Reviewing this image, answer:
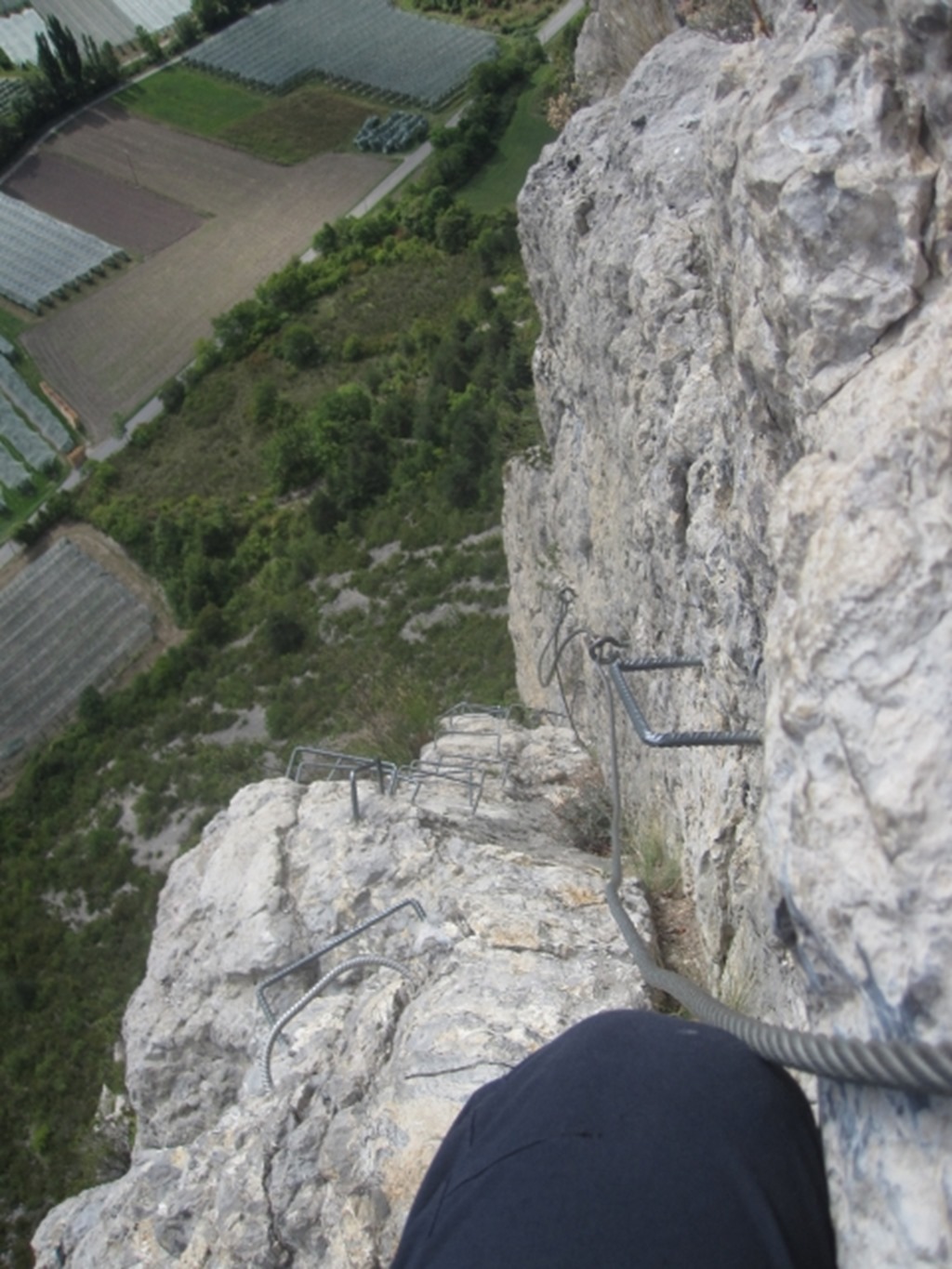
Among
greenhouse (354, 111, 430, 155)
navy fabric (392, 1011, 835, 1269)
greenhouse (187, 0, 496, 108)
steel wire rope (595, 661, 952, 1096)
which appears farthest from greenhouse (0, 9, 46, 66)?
steel wire rope (595, 661, 952, 1096)

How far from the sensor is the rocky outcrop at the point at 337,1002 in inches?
213

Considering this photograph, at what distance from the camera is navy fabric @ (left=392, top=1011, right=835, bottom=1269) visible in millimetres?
2529

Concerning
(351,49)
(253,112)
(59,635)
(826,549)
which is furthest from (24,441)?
(826,549)

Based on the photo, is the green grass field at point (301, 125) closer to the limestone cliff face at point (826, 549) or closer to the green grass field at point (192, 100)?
the green grass field at point (192, 100)

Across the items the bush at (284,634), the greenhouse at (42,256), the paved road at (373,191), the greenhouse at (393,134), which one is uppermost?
the greenhouse at (42,256)

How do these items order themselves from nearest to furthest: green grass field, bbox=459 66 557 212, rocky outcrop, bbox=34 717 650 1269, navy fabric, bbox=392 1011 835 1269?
navy fabric, bbox=392 1011 835 1269
rocky outcrop, bbox=34 717 650 1269
green grass field, bbox=459 66 557 212

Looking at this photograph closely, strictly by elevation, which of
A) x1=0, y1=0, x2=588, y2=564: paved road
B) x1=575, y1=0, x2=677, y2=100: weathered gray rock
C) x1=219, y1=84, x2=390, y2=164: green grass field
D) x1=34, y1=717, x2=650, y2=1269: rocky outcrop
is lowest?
x1=0, y1=0, x2=588, y2=564: paved road

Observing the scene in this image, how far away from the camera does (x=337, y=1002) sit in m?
6.98

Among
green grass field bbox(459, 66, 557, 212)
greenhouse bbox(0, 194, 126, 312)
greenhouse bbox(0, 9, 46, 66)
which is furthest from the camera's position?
greenhouse bbox(0, 9, 46, 66)

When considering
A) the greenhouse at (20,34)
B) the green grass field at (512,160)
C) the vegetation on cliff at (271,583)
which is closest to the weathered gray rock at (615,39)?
the vegetation on cliff at (271,583)

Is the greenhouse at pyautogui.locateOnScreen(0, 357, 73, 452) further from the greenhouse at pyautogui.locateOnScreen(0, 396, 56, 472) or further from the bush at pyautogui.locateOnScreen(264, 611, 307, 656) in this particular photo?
the bush at pyautogui.locateOnScreen(264, 611, 307, 656)

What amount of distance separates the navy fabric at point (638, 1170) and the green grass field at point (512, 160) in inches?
1672

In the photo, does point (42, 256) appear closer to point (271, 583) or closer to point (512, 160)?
point (512, 160)

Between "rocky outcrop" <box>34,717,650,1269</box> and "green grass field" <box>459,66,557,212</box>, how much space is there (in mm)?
36882
